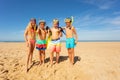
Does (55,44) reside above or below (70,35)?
below

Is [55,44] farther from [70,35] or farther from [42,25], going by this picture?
[42,25]

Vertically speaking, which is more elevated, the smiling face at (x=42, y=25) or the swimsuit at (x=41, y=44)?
the smiling face at (x=42, y=25)

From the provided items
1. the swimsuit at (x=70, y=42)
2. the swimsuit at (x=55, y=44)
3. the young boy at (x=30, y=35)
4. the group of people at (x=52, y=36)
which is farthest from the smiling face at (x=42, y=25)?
the swimsuit at (x=70, y=42)

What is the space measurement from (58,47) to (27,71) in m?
1.53

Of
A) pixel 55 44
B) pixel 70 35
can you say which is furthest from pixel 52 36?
pixel 70 35

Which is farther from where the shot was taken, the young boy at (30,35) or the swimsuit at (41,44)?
the swimsuit at (41,44)

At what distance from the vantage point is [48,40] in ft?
19.8

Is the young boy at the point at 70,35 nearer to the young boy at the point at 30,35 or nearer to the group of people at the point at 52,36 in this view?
the group of people at the point at 52,36

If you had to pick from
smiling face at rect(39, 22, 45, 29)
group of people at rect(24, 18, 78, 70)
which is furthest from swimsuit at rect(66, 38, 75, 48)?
smiling face at rect(39, 22, 45, 29)

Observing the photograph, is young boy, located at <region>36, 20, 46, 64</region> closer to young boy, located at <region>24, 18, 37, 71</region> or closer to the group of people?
the group of people

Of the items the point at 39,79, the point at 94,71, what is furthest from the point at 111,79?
the point at 39,79

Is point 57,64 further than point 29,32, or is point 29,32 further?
point 57,64

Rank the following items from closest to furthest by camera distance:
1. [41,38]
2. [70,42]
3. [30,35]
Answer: [30,35], [70,42], [41,38]

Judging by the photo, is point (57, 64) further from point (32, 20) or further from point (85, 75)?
point (32, 20)
